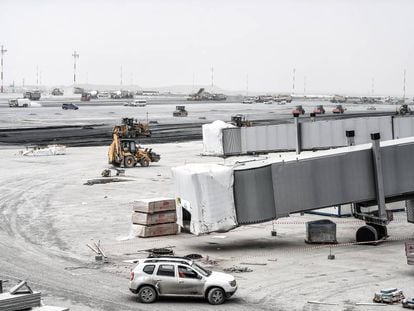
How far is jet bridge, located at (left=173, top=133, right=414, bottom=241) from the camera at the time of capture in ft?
130

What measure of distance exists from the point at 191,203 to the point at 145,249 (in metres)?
3.20

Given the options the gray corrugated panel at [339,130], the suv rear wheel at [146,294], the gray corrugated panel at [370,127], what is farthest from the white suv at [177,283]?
the gray corrugated panel at [370,127]

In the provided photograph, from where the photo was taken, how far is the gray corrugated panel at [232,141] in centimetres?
8550

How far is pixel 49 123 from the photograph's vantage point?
144 metres

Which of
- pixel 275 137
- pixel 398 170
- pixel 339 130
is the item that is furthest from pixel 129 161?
pixel 398 170

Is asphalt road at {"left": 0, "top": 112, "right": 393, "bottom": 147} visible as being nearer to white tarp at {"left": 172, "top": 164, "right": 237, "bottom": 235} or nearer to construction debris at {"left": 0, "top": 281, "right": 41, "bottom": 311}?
white tarp at {"left": 172, "top": 164, "right": 237, "bottom": 235}

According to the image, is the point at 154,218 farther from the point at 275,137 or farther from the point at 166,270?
the point at 275,137

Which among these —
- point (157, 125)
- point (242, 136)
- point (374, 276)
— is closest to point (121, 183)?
point (242, 136)

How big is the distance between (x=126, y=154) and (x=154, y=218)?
34342mm

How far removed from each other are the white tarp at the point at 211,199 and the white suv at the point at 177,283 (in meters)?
8.78

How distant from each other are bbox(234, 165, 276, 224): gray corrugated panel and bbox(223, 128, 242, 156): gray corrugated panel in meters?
44.9

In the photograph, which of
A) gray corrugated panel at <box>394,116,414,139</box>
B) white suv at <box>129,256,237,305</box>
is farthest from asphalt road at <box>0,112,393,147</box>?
white suv at <box>129,256,237,305</box>

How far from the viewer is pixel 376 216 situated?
41.5 metres

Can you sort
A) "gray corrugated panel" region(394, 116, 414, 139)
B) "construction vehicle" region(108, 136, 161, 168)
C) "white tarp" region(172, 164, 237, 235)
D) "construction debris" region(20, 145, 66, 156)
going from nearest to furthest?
1. "white tarp" region(172, 164, 237, 235)
2. "gray corrugated panel" region(394, 116, 414, 139)
3. "construction vehicle" region(108, 136, 161, 168)
4. "construction debris" region(20, 145, 66, 156)
